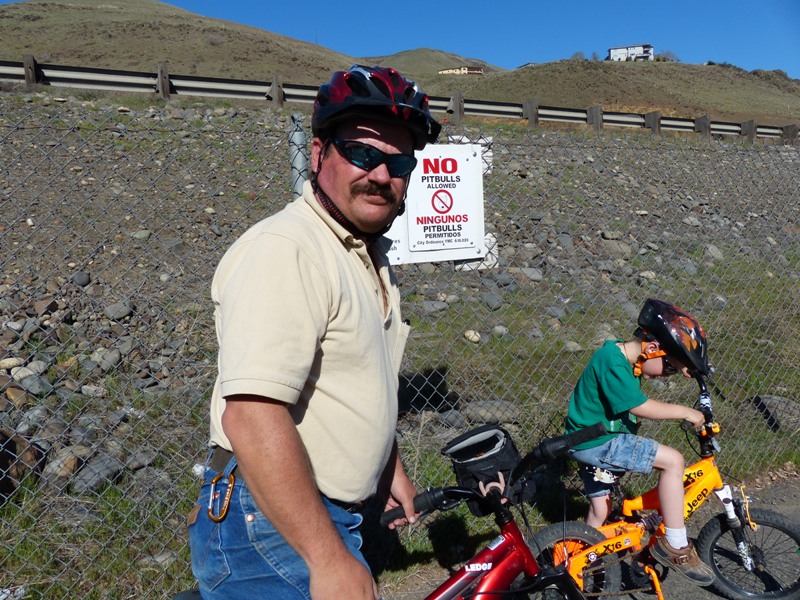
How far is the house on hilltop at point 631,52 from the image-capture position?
69.1 meters

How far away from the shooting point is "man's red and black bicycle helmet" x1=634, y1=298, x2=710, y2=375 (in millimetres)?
3510

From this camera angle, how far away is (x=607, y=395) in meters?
3.60

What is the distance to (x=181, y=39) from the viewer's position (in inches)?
1594

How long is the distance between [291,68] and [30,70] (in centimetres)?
2690

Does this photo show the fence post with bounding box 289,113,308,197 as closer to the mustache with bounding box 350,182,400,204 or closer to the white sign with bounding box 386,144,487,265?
the white sign with bounding box 386,144,487,265

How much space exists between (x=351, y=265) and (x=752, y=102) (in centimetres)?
4830

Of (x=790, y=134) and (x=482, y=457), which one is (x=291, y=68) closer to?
(x=790, y=134)

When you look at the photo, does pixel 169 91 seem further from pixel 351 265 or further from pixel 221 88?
pixel 351 265

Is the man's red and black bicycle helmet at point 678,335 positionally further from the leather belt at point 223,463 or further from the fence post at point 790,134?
the fence post at point 790,134

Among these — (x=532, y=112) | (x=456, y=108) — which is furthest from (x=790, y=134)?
(x=456, y=108)

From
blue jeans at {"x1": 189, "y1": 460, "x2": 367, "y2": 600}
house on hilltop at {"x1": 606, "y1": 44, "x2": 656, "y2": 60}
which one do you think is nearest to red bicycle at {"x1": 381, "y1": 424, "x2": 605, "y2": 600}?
blue jeans at {"x1": 189, "y1": 460, "x2": 367, "y2": 600}

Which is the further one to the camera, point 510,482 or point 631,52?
point 631,52

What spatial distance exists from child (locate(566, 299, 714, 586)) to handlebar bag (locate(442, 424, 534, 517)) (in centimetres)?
137

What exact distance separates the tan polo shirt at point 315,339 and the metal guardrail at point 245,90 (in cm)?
1026
